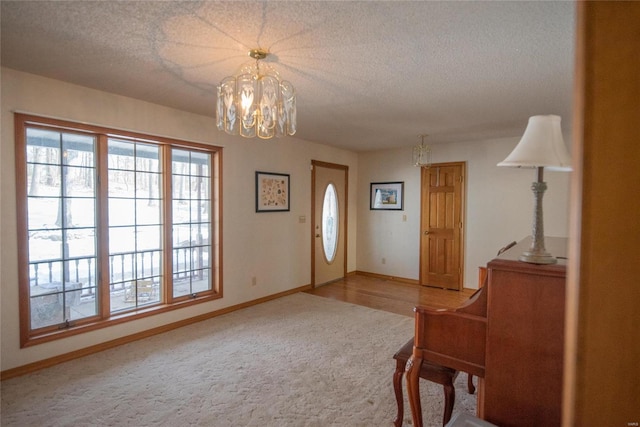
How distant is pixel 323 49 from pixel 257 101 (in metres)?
0.54

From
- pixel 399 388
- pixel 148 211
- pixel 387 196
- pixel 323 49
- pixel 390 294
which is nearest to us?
pixel 399 388

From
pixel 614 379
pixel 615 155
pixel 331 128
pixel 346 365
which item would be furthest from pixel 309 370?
pixel 331 128

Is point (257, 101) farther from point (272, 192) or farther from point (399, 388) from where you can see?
point (272, 192)

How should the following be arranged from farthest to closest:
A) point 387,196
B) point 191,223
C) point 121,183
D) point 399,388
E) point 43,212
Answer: point 387,196, point 191,223, point 121,183, point 43,212, point 399,388

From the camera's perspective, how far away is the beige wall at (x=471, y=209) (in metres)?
4.52

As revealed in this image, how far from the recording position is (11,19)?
1.73 m

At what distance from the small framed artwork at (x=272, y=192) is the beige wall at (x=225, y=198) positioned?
0.09 meters

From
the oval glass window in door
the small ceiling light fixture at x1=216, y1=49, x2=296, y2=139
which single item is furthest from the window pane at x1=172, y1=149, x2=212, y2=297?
the oval glass window in door

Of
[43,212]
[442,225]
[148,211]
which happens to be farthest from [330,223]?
[43,212]

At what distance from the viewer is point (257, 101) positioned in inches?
78.8

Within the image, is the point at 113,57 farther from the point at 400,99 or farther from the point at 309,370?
the point at 309,370

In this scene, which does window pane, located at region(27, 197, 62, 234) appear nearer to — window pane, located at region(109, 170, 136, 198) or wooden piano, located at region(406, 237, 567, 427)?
window pane, located at region(109, 170, 136, 198)

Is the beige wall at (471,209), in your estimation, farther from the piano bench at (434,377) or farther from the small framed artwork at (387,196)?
the piano bench at (434,377)

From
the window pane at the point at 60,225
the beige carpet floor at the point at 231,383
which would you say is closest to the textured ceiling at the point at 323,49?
the window pane at the point at 60,225
